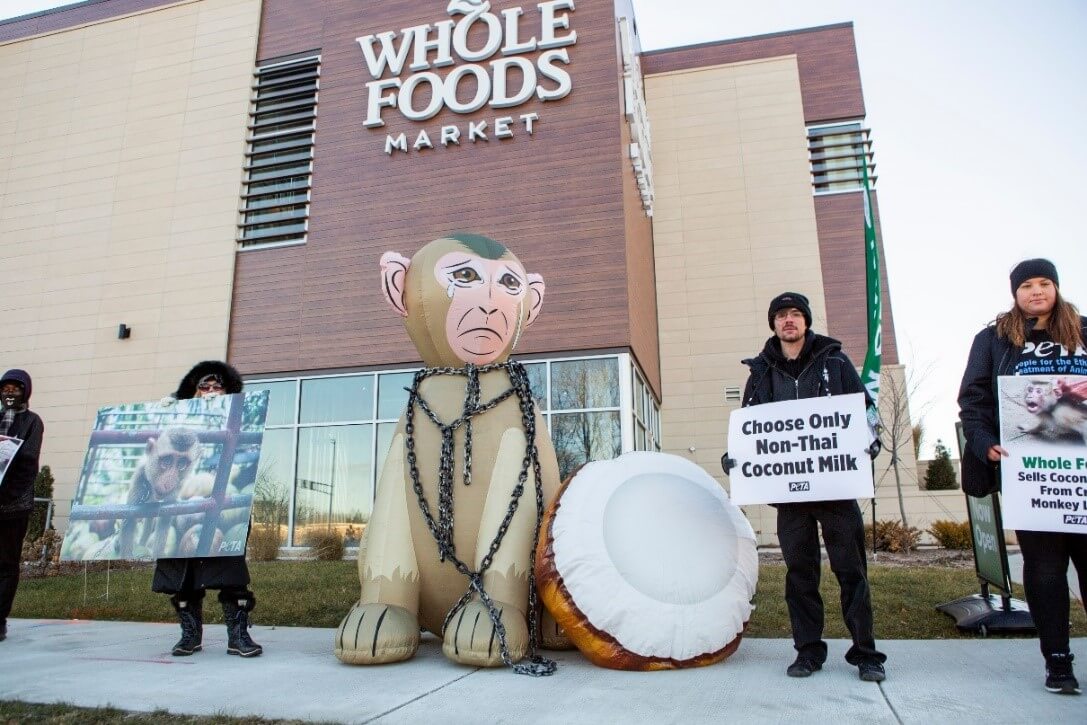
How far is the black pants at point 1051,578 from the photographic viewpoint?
9.48 feet

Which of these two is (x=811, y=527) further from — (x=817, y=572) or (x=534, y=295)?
(x=534, y=295)

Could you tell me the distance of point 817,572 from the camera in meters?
3.42

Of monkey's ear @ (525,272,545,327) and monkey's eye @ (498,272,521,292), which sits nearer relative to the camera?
monkey's eye @ (498,272,521,292)

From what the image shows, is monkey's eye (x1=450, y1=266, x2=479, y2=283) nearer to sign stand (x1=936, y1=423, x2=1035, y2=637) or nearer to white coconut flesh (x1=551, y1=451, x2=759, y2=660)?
white coconut flesh (x1=551, y1=451, x2=759, y2=660)

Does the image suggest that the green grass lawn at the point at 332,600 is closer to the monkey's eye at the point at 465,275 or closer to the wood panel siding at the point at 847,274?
the monkey's eye at the point at 465,275

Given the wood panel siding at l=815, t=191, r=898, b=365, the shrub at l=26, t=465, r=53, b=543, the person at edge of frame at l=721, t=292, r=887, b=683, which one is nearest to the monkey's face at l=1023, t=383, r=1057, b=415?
the person at edge of frame at l=721, t=292, r=887, b=683

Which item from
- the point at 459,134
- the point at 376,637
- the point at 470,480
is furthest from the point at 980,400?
the point at 459,134

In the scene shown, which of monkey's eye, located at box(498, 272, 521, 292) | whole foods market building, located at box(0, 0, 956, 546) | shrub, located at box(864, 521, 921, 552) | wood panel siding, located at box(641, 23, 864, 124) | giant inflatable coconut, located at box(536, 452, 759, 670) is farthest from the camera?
wood panel siding, located at box(641, 23, 864, 124)

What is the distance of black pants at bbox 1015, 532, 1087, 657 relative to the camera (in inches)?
114

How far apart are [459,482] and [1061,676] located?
2824 millimetres

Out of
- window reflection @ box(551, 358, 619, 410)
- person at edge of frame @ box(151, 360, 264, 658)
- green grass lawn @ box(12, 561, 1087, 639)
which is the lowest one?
green grass lawn @ box(12, 561, 1087, 639)

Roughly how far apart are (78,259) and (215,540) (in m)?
14.3

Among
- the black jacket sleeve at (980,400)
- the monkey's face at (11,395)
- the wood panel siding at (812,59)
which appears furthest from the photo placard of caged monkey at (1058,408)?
the wood panel siding at (812,59)

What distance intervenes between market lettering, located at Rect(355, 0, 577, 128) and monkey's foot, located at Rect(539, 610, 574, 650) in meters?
10.9
